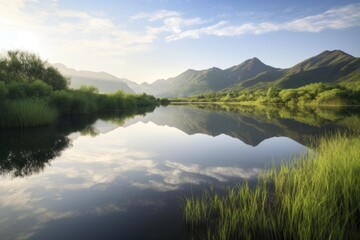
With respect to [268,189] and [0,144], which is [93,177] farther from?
[0,144]

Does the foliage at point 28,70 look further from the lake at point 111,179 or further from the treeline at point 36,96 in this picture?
the lake at point 111,179

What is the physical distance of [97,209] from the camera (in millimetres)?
6902

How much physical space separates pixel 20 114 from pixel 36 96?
8824 millimetres

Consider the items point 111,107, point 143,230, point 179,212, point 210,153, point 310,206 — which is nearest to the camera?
point 310,206

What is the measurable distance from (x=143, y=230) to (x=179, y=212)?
1.22 meters

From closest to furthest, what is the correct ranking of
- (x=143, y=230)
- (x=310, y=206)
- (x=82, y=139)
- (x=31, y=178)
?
1. (x=310, y=206)
2. (x=143, y=230)
3. (x=31, y=178)
4. (x=82, y=139)

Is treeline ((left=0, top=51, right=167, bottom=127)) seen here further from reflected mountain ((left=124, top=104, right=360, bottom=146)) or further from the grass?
the grass

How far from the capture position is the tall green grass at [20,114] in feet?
66.1

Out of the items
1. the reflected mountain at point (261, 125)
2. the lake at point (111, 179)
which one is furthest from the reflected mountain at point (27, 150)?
the reflected mountain at point (261, 125)

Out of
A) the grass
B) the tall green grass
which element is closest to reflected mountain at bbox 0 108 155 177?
the tall green grass

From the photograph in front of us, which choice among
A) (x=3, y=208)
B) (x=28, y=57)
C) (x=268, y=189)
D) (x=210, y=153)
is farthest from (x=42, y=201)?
(x=28, y=57)

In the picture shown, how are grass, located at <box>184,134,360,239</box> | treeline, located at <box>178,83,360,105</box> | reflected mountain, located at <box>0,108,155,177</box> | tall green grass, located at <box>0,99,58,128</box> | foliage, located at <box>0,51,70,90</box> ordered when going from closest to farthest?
1. grass, located at <box>184,134,360,239</box>
2. reflected mountain, located at <box>0,108,155,177</box>
3. tall green grass, located at <box>0,99,58,128</box>
4. foliage, located at <box>0,51,70,90</box>
5. treeline, located at <box>178,83,360,105</box>

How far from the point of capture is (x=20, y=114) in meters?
20.9

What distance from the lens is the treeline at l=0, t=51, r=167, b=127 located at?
20938mm
